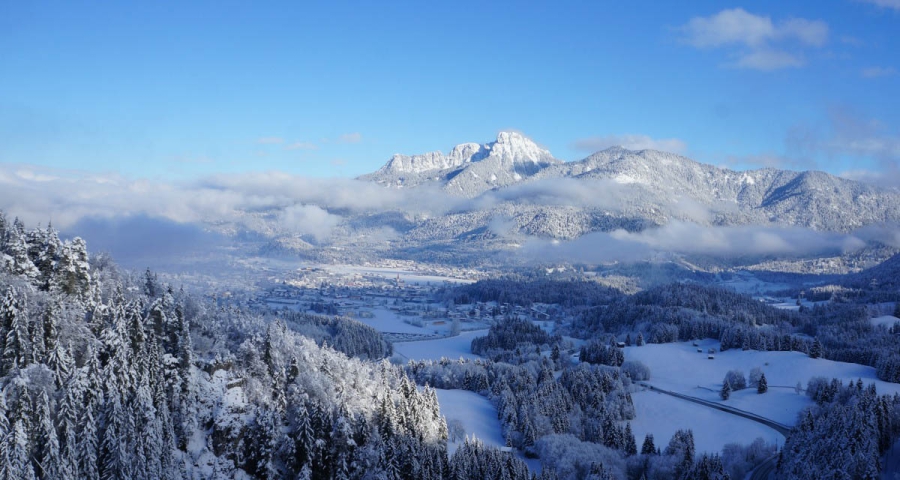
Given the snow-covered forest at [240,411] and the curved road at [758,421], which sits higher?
the snow-covered forest at [240,411]

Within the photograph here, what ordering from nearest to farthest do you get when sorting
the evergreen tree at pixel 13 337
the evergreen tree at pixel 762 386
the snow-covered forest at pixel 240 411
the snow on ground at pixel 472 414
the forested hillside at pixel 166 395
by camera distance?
the forested hillside at pixel 166 395
the evergreen tree at pixel 13 337
the snow-covered forest at pixel 240 411
the snow on ground at pixel 472 414
the evergreen tree at pixel 762 386

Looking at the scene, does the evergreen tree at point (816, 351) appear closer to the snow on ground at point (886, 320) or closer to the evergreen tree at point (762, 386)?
the evergreen tree at point (762, 386)

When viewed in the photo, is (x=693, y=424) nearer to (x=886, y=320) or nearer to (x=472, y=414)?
(x=472, y=414)

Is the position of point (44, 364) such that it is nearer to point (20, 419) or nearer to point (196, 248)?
point (20, 419)

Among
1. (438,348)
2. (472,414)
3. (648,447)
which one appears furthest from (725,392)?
(438,348)

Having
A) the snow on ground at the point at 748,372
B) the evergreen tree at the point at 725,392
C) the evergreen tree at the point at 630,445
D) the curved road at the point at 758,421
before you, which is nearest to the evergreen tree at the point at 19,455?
the evergreen tree at the point at 630,445

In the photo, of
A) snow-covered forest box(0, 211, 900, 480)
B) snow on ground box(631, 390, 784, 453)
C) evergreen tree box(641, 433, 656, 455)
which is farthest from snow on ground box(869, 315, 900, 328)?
evergreen tree box(641, 433, 656, 455)

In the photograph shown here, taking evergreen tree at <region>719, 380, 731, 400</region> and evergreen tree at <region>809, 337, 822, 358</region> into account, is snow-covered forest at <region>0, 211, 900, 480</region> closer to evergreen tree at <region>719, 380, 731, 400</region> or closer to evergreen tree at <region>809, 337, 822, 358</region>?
evergreen tree at <region>719, 380, 731, 400</region>
